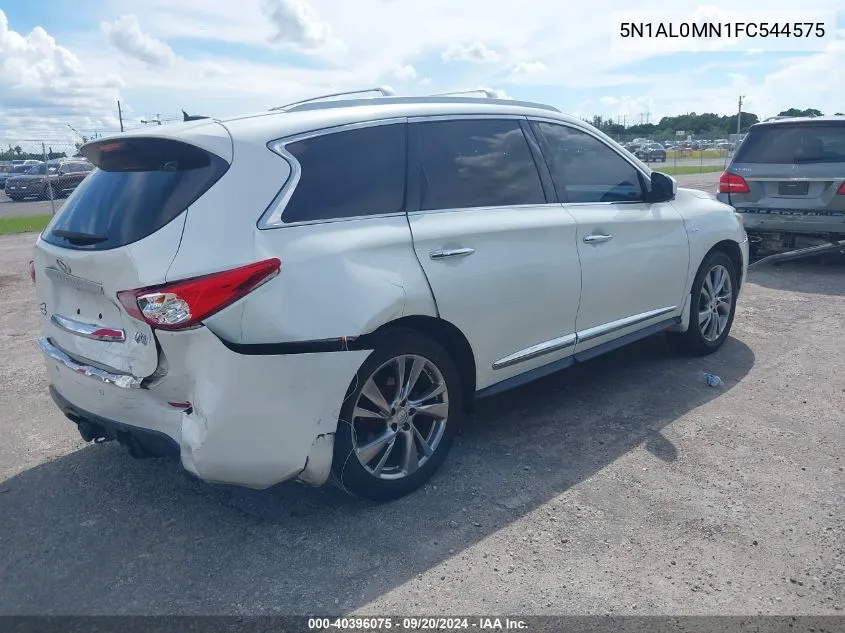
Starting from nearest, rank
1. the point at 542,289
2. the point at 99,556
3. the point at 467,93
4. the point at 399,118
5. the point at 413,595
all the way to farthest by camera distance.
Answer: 1. the point at 413,595
2. the point at 99,556
3. the point at 399,118
4. the point at 542,289
5. the point at 467,93

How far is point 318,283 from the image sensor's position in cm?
308

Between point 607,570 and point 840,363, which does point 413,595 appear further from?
point 840,363

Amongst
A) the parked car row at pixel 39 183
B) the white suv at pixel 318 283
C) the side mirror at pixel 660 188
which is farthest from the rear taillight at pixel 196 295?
the parked car row at pixel 39 183

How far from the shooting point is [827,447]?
4090 millimetres

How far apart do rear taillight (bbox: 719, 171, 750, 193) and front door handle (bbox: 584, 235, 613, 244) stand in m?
5.42

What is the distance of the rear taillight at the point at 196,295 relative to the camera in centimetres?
289

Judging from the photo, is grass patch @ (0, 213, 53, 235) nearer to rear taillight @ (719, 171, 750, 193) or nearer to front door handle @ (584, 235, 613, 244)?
rear taillight @ (719, 171, 750, 193)

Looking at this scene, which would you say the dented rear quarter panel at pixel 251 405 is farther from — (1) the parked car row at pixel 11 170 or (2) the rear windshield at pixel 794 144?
(1) the parked car row at pixel 11 170

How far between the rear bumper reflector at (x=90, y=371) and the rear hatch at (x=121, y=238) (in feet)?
0.10

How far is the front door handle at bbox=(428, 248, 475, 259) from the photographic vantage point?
3551mm

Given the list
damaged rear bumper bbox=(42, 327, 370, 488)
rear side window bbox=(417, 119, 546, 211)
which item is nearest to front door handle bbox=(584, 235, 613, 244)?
rear side window bbox=(417, 119, 546, 211)

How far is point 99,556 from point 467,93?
318 cm

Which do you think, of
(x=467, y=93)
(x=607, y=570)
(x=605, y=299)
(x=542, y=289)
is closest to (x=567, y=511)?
(x=607, y=570)

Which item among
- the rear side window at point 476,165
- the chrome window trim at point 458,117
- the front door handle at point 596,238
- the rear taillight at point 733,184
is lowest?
the rear taillight at point 733,184
